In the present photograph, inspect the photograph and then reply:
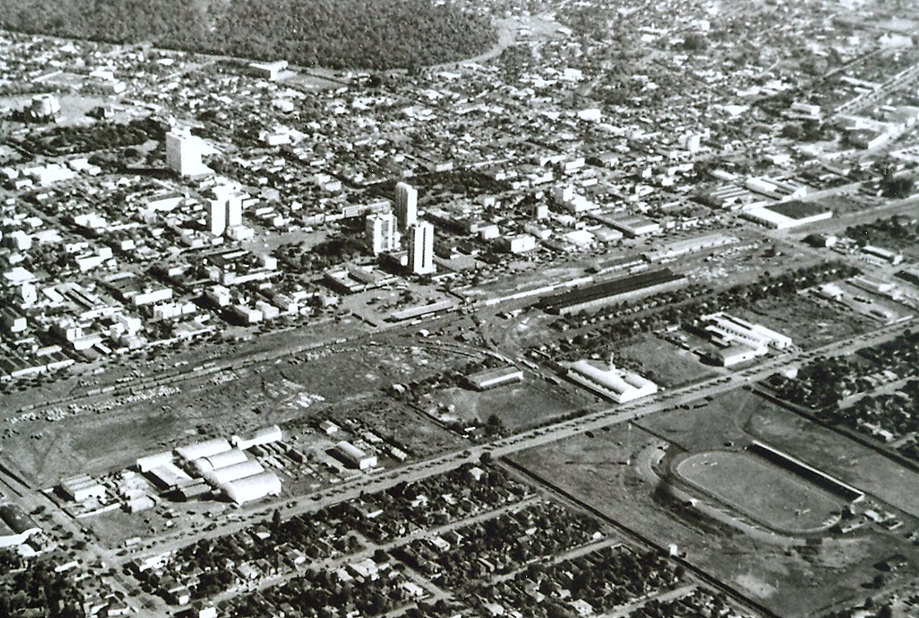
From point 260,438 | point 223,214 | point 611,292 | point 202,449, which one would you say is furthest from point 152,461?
point 611,292

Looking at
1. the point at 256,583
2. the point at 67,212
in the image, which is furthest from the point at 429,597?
the point at 67,212

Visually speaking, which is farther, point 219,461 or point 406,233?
point 406,233

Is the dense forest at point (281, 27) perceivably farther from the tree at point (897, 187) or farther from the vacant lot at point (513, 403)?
the vacant lot at point (513, 403)

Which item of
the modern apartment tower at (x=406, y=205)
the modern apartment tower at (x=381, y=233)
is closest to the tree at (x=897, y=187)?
the modern apartment tower at (x=406, y=205)

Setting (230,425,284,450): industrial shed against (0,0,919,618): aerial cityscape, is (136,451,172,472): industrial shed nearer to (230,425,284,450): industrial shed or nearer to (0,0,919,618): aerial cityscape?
(0,0,919,618): aerial cityscape

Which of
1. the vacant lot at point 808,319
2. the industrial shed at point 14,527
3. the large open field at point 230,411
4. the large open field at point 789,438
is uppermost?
the industrial shed at point 14,527

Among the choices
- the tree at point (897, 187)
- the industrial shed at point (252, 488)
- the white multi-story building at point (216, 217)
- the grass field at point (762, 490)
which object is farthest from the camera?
the tree at point (897, 187)

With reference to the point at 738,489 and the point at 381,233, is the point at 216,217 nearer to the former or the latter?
the point at 381,233
